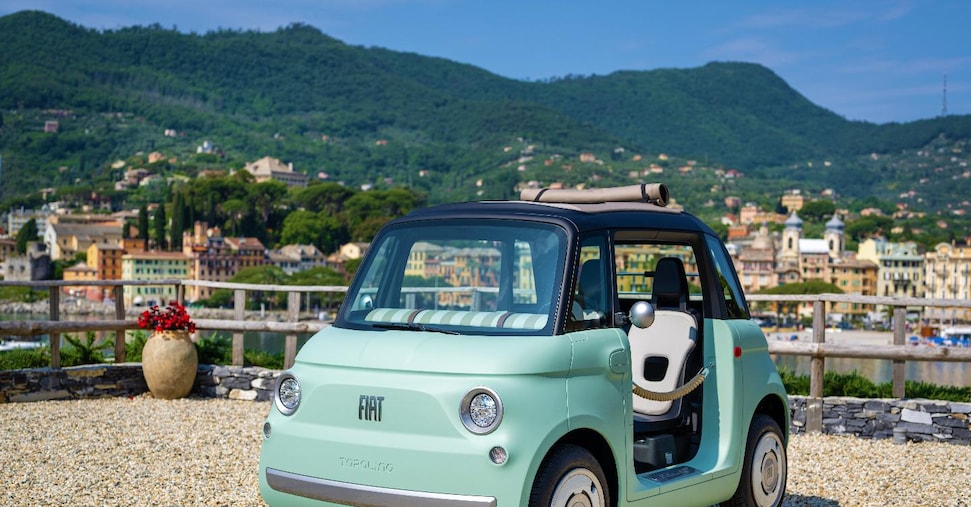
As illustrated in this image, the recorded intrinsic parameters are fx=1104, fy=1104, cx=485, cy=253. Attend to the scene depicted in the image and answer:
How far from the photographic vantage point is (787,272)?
165 m

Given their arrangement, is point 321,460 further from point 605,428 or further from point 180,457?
point 180,457

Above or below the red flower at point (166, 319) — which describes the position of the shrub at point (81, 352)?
below

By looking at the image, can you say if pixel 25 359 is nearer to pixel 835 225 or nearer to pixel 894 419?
pixel 894 419

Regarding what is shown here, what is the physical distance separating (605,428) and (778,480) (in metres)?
2.04

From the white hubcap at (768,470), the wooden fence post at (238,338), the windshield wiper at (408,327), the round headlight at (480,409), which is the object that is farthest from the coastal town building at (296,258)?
the round headlight at (480,409)

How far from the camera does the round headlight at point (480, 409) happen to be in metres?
4.29

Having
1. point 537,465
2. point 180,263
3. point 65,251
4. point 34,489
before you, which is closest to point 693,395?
point 537,465

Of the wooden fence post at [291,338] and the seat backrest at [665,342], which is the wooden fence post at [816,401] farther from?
the wooden fence post at [291,338]

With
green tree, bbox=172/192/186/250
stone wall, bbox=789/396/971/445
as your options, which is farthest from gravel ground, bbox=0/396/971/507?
green tree, bbox=172/192/186/250

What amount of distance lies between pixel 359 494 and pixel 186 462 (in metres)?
4.32

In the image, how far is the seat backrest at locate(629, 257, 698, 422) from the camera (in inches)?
229

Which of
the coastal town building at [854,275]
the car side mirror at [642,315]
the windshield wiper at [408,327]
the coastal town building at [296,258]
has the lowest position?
the coastal town building at [854,275]

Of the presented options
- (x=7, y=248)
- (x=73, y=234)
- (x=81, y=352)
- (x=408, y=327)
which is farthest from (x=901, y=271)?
(x=408, y=327)

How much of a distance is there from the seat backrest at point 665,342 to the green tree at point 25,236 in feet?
625
